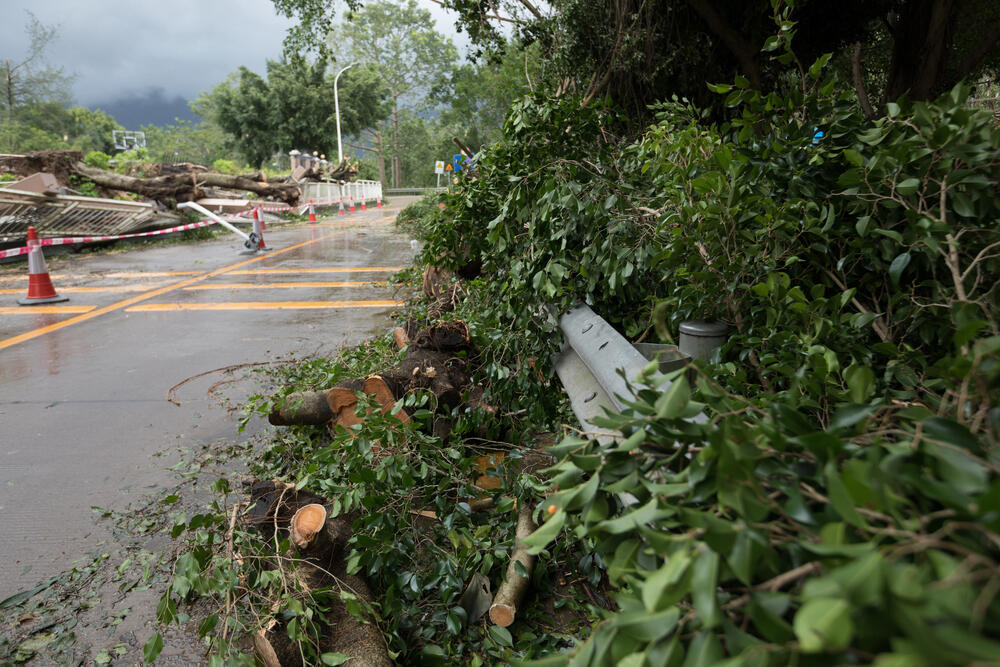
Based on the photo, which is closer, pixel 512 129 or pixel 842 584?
pixel 842 584

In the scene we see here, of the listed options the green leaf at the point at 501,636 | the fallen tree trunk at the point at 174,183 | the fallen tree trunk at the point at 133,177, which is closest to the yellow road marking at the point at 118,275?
the fallen tree trunk at the point at 133,177

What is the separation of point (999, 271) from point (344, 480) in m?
2.48

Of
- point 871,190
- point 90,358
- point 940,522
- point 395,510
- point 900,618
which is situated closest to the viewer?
point 900,618

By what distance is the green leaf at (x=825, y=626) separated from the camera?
0.58 metres

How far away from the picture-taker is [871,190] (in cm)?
198

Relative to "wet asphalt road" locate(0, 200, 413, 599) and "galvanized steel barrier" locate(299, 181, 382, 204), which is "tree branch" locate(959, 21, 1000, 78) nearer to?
"wet asphalt road" locate(0, 200, 413, 599)

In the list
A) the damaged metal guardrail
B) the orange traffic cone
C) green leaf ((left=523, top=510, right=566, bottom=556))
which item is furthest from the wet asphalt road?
green leaf ((left=523, top=510, right=566, bottom=556))

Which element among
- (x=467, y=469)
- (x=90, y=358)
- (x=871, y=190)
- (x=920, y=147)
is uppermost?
(x=920, y=147)

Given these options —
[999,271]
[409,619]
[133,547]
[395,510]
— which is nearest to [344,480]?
[395,510]

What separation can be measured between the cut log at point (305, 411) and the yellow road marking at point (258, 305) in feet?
14.5

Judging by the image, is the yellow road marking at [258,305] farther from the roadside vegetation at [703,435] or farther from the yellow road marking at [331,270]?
the roadside vegetation at [703,435]

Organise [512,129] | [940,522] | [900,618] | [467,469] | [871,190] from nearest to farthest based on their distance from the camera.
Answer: [900,618], [940,522], [871,190], [467,469], [512,129]

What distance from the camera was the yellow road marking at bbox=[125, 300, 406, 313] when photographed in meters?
7.72

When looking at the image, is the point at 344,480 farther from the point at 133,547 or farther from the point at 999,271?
the point at 999,271
